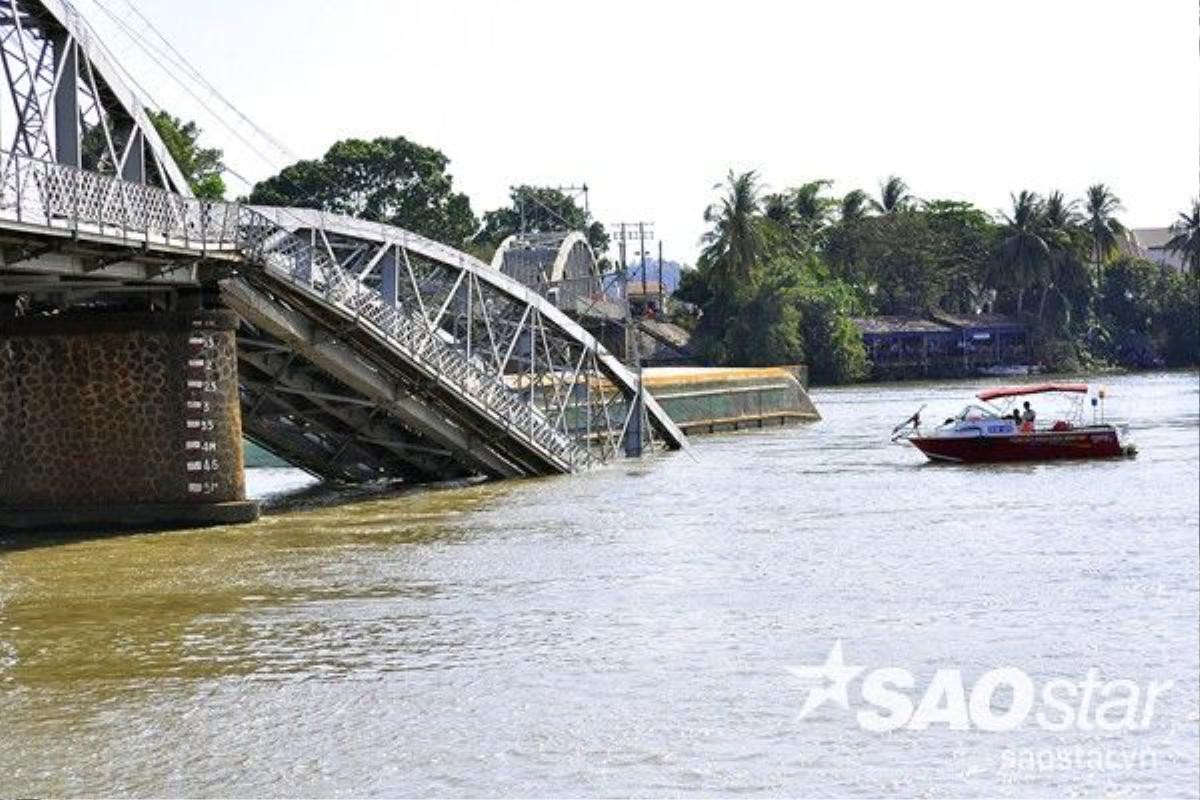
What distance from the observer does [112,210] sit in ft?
116

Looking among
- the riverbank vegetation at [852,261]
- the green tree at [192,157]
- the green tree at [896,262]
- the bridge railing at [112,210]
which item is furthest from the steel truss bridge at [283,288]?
the green tree at [896,262]

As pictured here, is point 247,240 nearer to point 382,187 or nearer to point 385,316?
point 385,316

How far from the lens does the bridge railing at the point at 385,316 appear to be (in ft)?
135

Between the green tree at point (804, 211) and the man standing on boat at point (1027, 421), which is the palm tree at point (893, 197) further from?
the man standing on boat at point (1027, 421)

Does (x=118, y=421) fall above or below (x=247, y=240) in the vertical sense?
below

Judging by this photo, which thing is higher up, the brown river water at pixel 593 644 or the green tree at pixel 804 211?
the green tree at pixel 804 211

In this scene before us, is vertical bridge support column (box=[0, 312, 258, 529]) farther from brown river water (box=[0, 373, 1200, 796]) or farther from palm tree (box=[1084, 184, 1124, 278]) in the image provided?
palm tree (box=[1084, 184, 1124, 278])

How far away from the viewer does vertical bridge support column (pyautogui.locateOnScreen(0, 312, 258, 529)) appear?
4016 centimetres

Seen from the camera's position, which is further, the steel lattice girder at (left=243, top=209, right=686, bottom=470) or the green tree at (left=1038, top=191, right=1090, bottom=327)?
the green tree at (left=1038, top=191, right=1090, bottom=327)

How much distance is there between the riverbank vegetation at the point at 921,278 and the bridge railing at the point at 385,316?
8224 centimetres

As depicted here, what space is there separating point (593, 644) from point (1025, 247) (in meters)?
135

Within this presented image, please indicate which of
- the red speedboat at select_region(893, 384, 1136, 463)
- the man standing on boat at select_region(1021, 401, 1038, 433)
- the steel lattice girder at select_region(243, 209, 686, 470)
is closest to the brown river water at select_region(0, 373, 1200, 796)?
the steel lattice girder at select_region(243, 209, 686, 470)

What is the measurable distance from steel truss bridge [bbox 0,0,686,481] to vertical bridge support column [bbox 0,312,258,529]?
39.5 inches

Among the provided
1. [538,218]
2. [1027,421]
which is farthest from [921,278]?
[1027,421]
